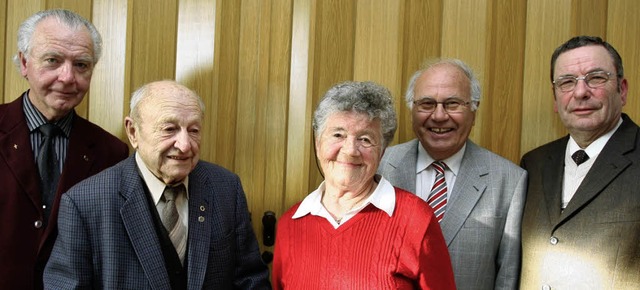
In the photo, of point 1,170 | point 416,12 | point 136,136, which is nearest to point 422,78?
point 416,12

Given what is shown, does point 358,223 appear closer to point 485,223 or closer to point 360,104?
point 360,104

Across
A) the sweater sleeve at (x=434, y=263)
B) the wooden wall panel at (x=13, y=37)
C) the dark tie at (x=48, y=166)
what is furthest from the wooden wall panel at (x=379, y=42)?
the wooden wall panel at (x=13, y=37)

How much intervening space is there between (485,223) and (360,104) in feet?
2.30

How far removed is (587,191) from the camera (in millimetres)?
2262

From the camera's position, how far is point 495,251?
2.39m

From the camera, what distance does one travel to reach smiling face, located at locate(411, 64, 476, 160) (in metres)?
2.47

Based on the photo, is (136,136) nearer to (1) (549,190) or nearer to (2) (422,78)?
(2) (422,78)

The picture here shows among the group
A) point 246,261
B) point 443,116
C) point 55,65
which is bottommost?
point 246,261

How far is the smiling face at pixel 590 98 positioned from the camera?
2.31m

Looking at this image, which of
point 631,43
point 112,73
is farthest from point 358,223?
point 631,43

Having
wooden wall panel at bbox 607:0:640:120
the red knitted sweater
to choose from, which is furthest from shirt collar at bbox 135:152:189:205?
wooden wall panel at bbox 607:0:640:120

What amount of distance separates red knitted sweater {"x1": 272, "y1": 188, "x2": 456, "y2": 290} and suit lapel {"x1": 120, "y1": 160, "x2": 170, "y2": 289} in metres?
0.41

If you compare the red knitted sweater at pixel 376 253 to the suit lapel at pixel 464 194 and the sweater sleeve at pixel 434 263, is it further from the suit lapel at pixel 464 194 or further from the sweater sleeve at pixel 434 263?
the suit lapel at pixel 464 194

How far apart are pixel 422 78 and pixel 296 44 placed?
2.18ft
